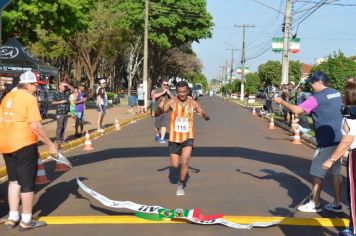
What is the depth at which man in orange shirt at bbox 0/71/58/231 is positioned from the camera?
20.0 ft

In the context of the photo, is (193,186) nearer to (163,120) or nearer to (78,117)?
(163,120)

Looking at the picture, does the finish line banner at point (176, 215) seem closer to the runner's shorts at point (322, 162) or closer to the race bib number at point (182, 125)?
the runner's shorts at point (322, 162)

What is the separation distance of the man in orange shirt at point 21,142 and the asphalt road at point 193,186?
17.6 inches

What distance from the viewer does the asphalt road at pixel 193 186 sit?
6367mm

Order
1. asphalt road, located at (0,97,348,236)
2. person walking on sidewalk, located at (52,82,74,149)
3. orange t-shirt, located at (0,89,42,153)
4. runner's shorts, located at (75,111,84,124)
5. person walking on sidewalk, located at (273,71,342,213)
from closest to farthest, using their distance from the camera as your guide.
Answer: orange t-shirt, located at (0,89,42,153)
asphalt road, located at (0,97,348,236)
person walking on sidewalk, located at (273,71,342,213)
person walking on sidewalk, located at (52,82,74,149)
runner's shorts, located at (75,111,84,124)

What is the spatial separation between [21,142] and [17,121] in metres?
0.25

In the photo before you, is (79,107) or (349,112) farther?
(79,107)

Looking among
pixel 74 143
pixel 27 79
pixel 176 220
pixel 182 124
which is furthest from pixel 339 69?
pixel 27 79

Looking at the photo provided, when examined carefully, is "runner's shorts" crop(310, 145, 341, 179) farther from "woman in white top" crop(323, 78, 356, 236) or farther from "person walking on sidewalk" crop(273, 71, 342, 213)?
"woman in white top" crop(323, 78, 356, 236)

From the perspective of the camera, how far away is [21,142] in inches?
241

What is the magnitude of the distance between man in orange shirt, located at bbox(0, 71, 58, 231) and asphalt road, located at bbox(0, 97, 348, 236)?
1.46 feet

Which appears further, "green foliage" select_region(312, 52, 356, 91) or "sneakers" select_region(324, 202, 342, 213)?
"green foliage" select_region(312, 52, 356, 91)

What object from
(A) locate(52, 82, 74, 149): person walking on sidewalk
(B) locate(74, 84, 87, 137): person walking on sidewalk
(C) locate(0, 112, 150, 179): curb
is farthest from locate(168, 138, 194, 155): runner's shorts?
(B) locate(74, 84, 87, 137): person walking on sidewalk

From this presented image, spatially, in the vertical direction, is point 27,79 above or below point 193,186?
above
